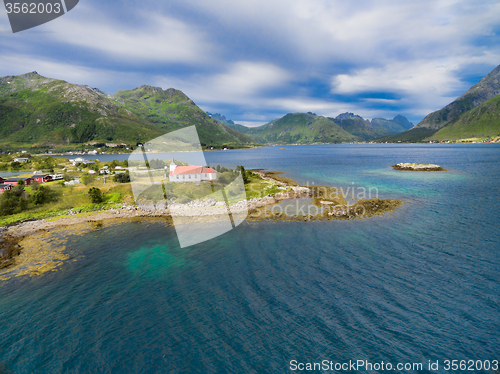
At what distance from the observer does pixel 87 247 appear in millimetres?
32906

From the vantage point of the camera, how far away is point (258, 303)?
69.0 ft

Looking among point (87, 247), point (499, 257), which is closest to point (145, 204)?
point (87, 247)

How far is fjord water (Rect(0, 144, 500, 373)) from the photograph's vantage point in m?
15.9

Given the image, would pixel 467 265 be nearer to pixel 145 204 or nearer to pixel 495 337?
pixel 495 337

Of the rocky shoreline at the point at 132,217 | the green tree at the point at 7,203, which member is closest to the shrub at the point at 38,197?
the green tree at the point at 7,203

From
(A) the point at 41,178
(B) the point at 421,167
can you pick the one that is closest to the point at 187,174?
(A) the point at 41,178

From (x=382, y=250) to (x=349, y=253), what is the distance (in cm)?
476

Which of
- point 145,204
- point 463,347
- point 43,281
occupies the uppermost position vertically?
point 145,204

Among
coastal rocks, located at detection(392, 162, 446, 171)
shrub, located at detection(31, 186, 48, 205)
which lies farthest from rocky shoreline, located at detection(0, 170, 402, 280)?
coastal rocks, located at detection(392, 162, 446, 171)

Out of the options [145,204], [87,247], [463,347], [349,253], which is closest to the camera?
[463,347]

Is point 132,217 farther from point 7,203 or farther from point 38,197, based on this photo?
point 7,203

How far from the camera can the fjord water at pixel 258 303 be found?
52.2 feet

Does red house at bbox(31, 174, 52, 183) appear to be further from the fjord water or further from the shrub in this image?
the fjord water

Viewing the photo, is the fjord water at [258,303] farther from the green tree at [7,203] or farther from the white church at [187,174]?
the white church at [187,174]
